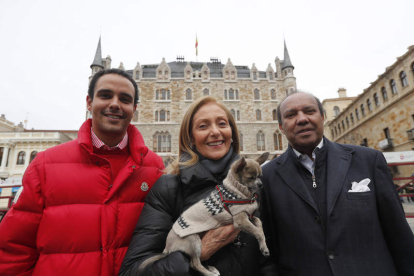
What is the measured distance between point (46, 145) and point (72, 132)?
10.2 metres

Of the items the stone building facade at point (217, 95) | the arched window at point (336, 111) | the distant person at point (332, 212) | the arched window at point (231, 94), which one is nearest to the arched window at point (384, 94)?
the stone building facade at point (217, 95)

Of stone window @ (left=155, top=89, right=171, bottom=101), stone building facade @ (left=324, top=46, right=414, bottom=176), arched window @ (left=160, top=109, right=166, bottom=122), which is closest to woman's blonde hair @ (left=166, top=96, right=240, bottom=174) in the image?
stone building facade @ (left=324, top=46, right=414, bottom=176)

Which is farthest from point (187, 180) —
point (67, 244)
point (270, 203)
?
point (67, 244)

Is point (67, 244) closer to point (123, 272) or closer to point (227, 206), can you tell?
point (123, 272)

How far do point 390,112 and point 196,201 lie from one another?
75.4ft

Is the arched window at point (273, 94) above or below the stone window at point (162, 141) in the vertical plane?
above

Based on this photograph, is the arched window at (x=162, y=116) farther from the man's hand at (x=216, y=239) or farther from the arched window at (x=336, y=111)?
the arched window at (x=336, y=111)

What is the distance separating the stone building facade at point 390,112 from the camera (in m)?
15.6

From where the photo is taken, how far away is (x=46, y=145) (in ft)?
84.0

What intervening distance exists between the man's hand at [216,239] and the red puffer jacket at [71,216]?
0.71 metres

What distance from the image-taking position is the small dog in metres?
1.51

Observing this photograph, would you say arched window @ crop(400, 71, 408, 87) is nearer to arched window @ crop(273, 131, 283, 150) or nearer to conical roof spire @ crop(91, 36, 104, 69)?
arched window @ crop(273, 131, 283, 150)

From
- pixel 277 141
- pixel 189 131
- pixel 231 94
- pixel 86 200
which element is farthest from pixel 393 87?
pixel 86 200

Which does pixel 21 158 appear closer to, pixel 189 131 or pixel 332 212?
pixel 189 131
